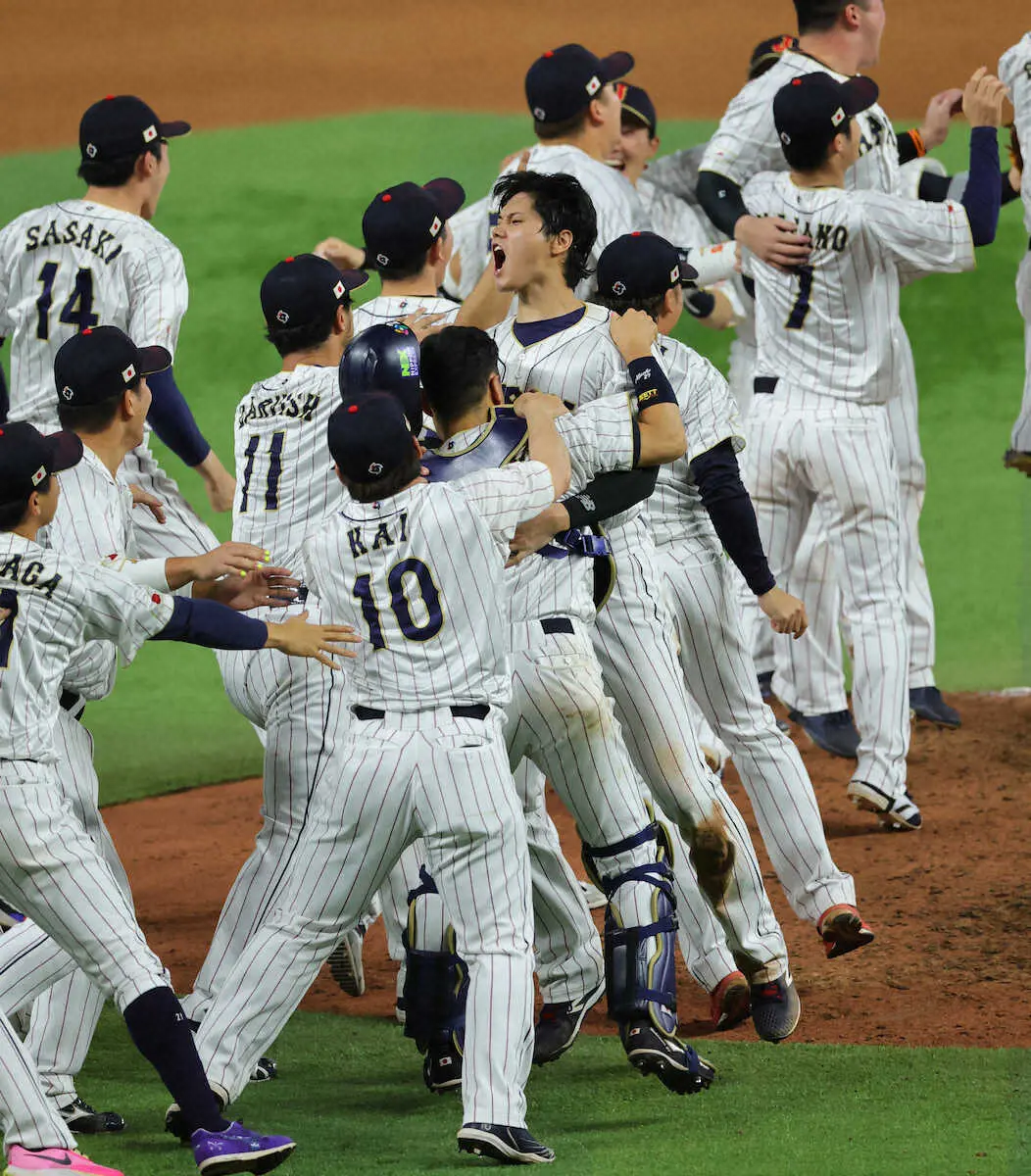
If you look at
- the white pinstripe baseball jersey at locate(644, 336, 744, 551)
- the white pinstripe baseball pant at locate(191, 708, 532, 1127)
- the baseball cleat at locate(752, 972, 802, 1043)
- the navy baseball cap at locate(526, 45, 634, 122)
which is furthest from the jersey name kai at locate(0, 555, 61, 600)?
the navy baseball cap at locate(526, 45, 634, 122)

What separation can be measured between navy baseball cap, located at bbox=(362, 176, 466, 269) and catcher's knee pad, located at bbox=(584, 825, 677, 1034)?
154 centimetres

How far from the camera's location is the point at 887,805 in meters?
6.12

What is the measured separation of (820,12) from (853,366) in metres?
1.29

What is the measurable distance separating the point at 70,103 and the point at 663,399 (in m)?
9.53

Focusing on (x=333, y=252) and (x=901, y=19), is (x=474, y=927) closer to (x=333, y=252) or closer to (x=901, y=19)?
(x=333, y=252)

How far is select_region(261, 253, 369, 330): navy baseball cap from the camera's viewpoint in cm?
438

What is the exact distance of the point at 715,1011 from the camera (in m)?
4.45

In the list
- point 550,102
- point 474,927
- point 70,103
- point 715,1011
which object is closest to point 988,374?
point 550,102

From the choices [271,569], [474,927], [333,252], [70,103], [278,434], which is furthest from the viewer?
[70,103]

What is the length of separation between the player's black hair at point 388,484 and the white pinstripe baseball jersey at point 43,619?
1.34 feet

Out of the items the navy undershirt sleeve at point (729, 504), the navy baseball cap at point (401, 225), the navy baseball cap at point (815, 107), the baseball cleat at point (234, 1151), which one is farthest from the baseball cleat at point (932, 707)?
the baseball cleat at point (234, 1151)

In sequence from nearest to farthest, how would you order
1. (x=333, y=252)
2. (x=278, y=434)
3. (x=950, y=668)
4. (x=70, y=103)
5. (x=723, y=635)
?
(x=278, y=434), (x=723, y=635), (x=333, y=252), (x=950, y=668), (x=70, y=103)

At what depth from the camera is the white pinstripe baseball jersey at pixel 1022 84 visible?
6.37 metres

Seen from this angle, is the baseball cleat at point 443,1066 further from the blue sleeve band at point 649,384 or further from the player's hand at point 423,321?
the player's hand at point 423,321
